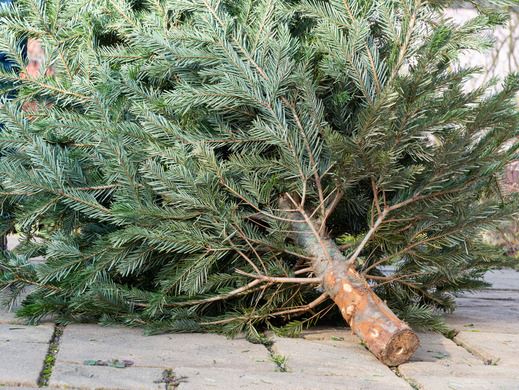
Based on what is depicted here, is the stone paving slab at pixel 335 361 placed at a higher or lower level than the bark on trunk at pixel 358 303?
lower

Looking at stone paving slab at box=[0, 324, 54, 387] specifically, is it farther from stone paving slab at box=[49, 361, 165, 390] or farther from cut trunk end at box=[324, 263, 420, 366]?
cut trunk end at box=[324, 263, 420, 366]

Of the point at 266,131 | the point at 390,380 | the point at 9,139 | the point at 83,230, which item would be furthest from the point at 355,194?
the point at 9,139

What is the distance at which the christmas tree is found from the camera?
9.49ft

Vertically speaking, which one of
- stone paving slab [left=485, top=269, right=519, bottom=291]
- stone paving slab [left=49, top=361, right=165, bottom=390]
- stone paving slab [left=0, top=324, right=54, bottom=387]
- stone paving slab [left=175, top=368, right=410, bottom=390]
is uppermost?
stone paving slab [left=175, top=368, right=410, bottom=390]

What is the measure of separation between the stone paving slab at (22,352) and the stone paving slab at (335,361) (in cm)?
89

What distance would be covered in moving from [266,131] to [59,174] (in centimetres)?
94

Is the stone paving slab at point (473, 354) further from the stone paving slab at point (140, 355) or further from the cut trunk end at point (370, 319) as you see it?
the stone paving slab at point (140, 355)

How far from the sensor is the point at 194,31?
3115mm

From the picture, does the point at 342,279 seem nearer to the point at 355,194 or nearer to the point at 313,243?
the point at 313,243

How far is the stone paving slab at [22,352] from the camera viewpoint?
7.91ft

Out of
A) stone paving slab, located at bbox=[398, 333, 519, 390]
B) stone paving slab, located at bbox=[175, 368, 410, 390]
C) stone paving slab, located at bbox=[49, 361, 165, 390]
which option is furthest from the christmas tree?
stone paving slab, located at bbox=[49, 361, 165, 390]

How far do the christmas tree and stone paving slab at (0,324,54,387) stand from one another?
6.1 inches

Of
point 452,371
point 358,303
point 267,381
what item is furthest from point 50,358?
point 452,371

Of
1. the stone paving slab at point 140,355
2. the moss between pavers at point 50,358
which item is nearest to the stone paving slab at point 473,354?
the stone paving slab at point 140,355
